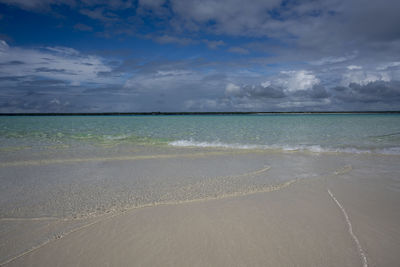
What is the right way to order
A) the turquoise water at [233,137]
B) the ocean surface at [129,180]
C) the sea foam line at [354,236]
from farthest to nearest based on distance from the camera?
the turquoise water at [233,137]
the ocean surface at [129,180]
the sea foam line at [354,236]

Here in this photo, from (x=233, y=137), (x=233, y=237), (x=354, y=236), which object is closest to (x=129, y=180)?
(x=233, y=237)

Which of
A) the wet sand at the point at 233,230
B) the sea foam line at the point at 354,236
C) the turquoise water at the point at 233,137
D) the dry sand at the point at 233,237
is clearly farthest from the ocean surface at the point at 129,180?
the turquoise water at the point at 233,137

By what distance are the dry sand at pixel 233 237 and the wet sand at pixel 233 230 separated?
0.01 meters

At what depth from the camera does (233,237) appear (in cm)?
312

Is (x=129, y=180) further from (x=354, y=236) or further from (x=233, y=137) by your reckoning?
(x=233, y=137)

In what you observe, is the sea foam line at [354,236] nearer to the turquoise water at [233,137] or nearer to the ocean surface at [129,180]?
the ocean surface at [129,180]

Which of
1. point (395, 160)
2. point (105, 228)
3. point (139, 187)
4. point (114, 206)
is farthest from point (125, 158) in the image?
point (395, 160)

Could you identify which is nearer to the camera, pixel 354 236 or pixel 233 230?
pixel 354 236

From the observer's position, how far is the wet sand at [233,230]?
2703mm

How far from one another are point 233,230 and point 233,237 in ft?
0.64

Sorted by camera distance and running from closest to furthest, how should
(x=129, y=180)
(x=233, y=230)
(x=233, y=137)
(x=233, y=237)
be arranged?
1. (x=233, y=237)
2. (x=233, y=230)
3. (x=129, y=180)
4. (x=233, y=137)

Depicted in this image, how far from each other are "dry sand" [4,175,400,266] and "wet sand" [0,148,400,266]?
12 millimetres

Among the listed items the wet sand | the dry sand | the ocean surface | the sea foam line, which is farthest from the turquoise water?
the dry sand

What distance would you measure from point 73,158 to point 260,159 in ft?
25.2
